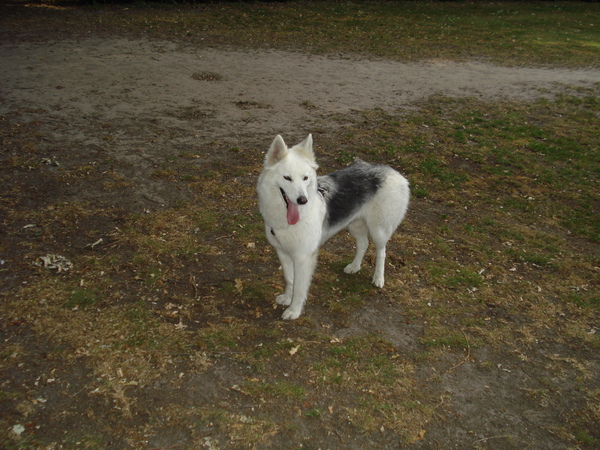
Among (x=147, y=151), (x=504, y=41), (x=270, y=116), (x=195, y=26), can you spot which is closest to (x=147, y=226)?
(x=147, y=151)

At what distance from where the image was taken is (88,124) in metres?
9.38

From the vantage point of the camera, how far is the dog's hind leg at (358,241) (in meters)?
5.94

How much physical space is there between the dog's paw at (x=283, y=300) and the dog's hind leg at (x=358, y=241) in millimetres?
1127

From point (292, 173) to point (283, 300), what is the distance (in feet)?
5.75

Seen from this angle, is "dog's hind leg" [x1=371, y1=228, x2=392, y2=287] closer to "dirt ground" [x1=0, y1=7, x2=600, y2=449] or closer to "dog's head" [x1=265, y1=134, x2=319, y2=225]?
"dirt ground" [x1=0, y1=7, x2=600, y2=449]

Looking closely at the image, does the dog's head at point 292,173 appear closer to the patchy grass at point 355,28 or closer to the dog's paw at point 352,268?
the dog's paw at point 352,268

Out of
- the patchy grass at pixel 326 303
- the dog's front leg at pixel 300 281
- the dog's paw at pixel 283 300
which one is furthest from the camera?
the dog's paw at pixel 283 300

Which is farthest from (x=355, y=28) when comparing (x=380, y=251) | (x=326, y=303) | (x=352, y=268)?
(x=326, y=303)

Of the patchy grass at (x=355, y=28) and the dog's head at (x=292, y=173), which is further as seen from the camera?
the patchy grass at (x=355, y=28)

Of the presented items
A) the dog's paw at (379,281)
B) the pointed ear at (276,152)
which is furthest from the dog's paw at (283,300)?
the pointed ear at (276,152)

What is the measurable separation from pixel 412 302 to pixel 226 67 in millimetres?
10656

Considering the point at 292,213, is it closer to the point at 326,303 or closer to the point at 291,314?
the point at 291,314

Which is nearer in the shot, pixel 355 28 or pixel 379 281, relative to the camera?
pixel 379 281

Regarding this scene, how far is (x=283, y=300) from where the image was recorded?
5.47 meters
